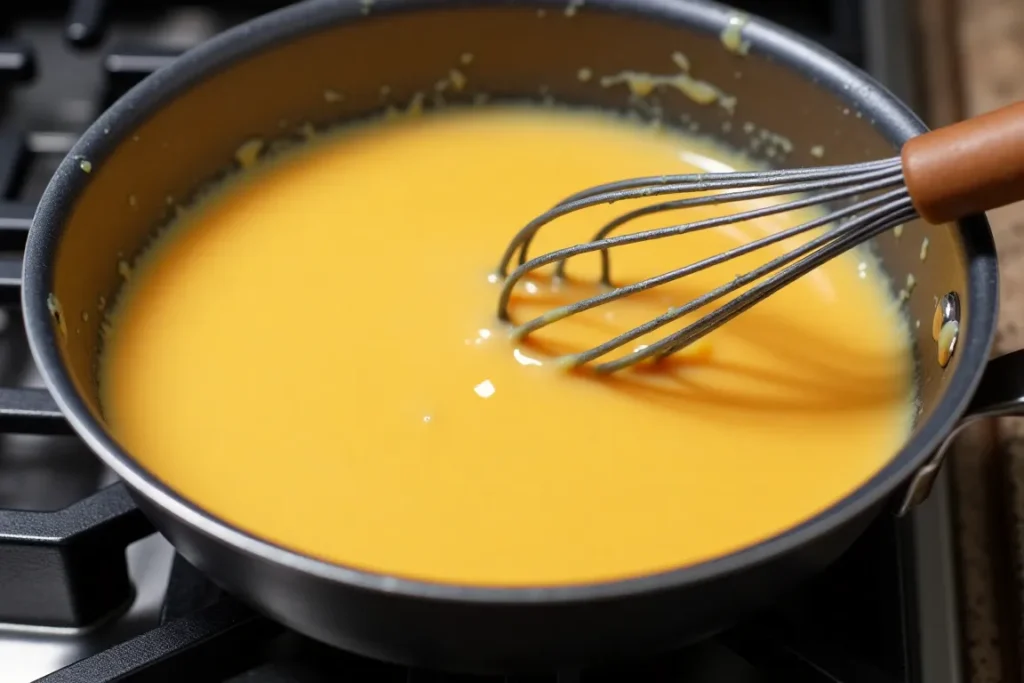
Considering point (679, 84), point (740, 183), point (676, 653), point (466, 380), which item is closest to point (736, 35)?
point (679, 84)

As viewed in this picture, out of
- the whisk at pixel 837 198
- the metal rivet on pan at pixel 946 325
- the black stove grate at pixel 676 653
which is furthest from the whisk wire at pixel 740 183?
the black stove grate at pixel 676 653

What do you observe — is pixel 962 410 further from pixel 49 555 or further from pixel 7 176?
pixel 7 176

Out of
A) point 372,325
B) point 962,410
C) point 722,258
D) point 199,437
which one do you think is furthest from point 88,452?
point 962,410

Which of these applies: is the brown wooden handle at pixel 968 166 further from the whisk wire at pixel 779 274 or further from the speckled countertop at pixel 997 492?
the speckled countertop at pixel 997 492

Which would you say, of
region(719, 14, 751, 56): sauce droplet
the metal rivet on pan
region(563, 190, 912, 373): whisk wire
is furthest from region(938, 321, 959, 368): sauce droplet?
region(719, 14, 751, 56): sauce droplet

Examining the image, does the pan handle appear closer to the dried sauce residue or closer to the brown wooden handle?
the brown wooden handle

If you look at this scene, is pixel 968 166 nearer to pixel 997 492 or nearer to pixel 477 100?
pixel 997 492
